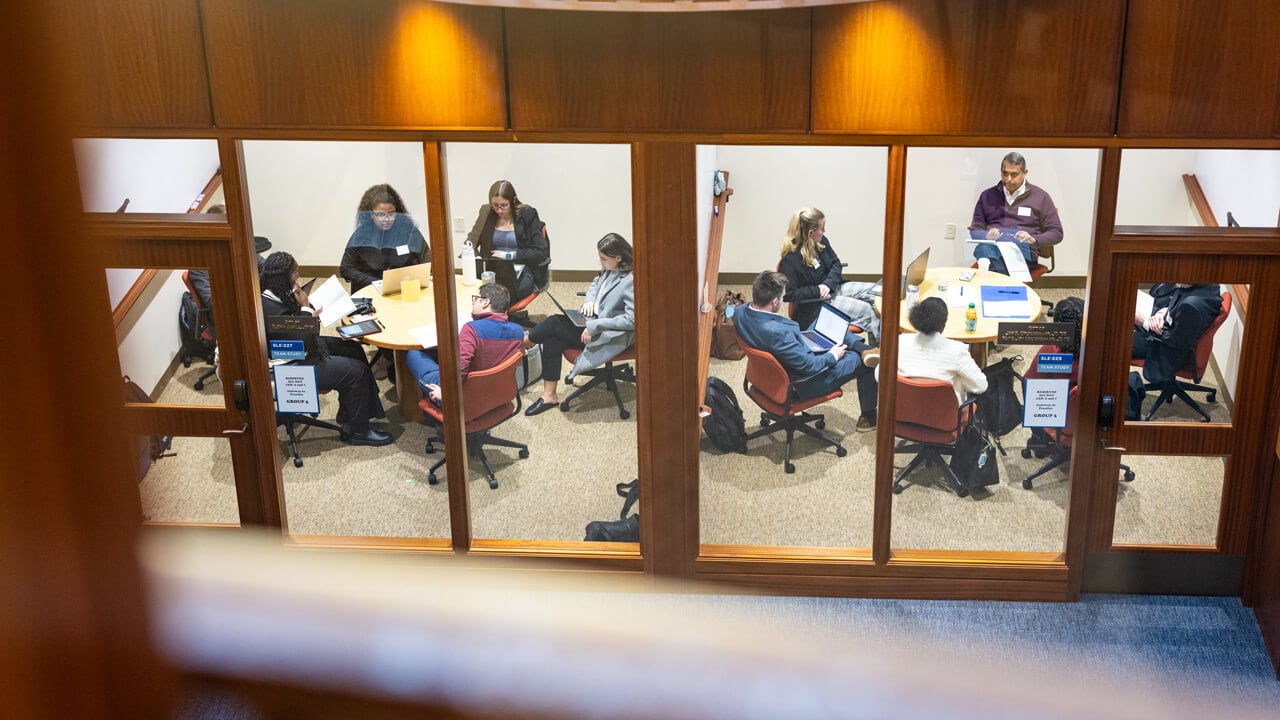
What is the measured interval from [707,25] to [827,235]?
1.09 meters

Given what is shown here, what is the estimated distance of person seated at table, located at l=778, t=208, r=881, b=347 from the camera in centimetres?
540

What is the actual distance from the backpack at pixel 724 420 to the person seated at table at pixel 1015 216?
4.48ft

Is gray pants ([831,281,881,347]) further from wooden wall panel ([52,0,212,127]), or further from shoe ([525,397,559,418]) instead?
wooden wall panel ([52,0,212,127])

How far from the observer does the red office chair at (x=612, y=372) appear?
5754 millimetres

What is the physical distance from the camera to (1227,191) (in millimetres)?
5176

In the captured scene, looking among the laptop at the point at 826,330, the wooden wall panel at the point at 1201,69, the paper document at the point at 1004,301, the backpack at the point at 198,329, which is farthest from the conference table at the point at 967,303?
the backpack at the point at 198,329

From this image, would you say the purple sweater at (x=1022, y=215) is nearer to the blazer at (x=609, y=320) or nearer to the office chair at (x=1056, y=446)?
the office chair at (x=1056, y=446)

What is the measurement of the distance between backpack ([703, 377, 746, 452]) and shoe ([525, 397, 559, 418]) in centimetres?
77

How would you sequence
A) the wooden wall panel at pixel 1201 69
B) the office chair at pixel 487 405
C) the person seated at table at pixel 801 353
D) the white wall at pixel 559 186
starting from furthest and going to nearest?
the office chair at pixel 487 405 < the person seated at table at pixel 801 353 < the white wall at pixel 559 186 < the wooden wall panel at pixel 1201 69

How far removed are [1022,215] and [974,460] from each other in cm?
A: 131

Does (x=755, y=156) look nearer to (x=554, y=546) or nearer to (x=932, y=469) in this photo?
(x=932, y=469)

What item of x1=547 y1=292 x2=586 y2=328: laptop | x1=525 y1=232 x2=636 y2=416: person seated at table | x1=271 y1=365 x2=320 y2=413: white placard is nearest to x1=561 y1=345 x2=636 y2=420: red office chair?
x1=525 y1=232 x2=636 y2=416: person seated at table

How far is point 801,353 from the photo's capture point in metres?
5.81

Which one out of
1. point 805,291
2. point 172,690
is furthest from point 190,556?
point 805,291
